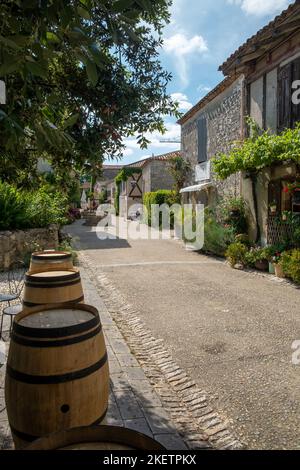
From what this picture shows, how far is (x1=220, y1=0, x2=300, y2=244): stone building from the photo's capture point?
28.3 ft

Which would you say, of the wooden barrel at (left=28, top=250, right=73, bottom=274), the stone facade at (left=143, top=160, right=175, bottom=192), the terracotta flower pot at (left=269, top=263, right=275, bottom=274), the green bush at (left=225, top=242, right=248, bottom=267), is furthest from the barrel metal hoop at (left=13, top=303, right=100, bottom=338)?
the stone facade at (left=143, top=160, right=175, bottom=192)

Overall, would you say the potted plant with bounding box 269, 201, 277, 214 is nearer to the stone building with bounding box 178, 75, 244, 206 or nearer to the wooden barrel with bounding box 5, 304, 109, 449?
the stone building with bounding box 178, 75, 244, 206

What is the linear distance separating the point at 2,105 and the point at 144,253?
1074cm

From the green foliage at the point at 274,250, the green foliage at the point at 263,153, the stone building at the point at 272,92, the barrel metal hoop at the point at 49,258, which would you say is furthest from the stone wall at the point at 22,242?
the stone building at the point at 272,92

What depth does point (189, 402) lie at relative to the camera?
10.8 ft

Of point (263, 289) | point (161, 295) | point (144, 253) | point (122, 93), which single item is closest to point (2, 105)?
point (122, 93)

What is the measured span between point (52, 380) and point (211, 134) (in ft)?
45.8

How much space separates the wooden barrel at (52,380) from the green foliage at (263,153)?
722cm

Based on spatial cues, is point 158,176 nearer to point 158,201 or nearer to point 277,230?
point 158,201

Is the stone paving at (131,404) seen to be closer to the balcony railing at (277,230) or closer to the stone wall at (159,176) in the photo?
the balcony railing at (277,230)

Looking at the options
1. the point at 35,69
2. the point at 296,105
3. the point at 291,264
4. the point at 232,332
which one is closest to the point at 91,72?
the point at 35,69

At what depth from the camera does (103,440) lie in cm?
130

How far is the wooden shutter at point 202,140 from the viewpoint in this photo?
597 inches

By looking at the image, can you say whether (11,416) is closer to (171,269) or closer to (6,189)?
(171,269)
